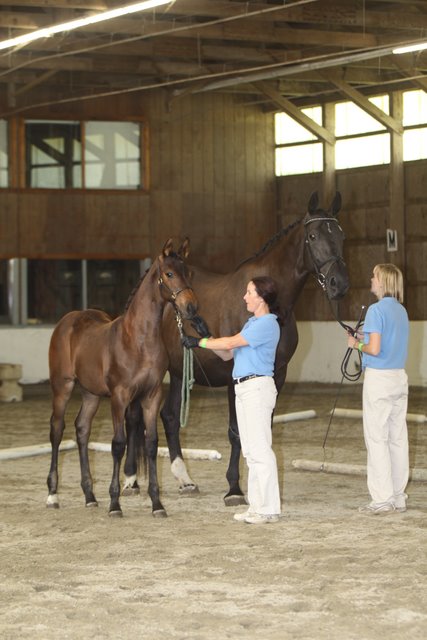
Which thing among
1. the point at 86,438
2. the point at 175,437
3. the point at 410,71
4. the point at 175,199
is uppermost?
the point at 410,71

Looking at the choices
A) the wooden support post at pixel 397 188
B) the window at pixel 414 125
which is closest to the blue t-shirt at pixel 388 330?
the wooden support post at pixel 397 188

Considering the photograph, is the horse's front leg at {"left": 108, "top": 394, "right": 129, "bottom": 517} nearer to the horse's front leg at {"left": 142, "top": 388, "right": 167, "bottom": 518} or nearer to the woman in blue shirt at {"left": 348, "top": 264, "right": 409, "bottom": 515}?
the horse's front leg at {"left": 142, "top": 388, "right": 167, "bottom": 518}

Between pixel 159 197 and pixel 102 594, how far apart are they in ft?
53.9

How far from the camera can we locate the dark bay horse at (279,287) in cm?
714

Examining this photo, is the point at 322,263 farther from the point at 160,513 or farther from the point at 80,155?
the point at 80,155

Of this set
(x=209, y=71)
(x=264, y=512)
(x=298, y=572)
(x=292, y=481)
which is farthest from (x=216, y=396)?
(x=298, y=572)

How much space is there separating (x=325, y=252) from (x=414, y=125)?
43.1ft

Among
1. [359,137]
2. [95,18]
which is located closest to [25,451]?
[95,18]

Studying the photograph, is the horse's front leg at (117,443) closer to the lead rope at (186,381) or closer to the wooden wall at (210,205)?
the lead rope at (186,381)

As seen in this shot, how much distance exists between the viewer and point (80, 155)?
798 inches

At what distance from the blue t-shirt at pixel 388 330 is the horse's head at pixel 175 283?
1178 mm

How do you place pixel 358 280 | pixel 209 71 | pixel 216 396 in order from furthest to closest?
pixel 358 280 < pixel 209 71 < pixel 216 396

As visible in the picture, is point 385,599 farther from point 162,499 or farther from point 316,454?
point 316,454

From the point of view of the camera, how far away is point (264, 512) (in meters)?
6.39
